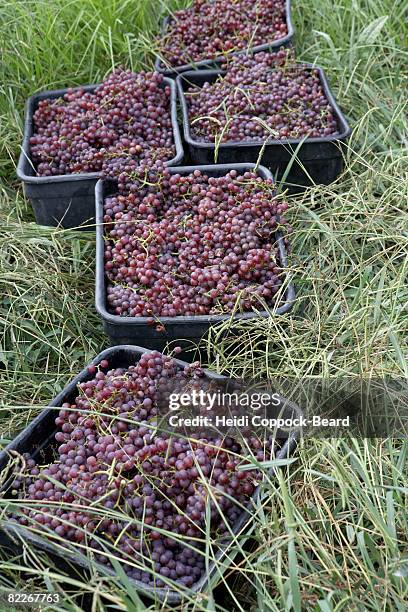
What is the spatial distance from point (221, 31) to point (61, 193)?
43.6 inches

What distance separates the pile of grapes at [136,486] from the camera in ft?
4.74

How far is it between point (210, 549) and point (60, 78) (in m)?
2.19

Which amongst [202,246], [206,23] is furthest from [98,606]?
[206,23]

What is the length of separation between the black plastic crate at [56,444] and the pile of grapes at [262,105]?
0.95 meters

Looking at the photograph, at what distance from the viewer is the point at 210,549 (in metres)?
1.43

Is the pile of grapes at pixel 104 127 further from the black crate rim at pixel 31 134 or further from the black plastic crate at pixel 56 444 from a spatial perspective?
the black plastic crate at pixel 56 444

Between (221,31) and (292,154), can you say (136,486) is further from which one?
(221,31)

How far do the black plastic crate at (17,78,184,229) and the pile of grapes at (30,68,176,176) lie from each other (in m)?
0.03

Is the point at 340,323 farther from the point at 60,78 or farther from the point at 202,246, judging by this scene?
the point at 60,78

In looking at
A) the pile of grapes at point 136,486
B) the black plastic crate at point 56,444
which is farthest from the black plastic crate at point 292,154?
the pile of grapes at point 136,486

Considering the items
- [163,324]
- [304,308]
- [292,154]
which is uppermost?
[292,154]

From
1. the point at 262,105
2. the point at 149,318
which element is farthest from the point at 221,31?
the point at 149,318

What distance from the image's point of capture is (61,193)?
2459mm

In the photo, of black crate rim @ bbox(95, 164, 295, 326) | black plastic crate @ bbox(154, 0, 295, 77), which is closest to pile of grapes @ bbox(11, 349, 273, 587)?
black crate rim @ bbox(95, 164, 295, 326)
